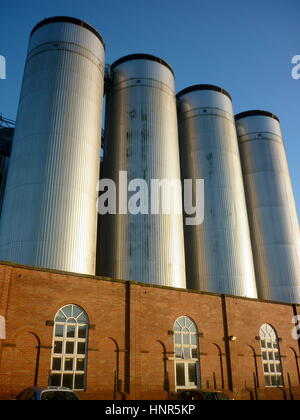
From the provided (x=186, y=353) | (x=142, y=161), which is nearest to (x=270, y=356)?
(x=186, y=353)

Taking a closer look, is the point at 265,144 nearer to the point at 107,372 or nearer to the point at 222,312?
the point at 222,312

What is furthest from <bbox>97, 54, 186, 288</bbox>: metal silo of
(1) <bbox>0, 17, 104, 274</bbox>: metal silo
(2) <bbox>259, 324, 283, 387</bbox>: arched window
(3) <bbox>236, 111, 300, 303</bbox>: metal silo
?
(3) <bbox>236, 111, 300, 303</bbox>: metal silo

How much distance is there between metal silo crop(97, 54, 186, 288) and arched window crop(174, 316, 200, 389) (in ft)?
19.4

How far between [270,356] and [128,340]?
1174 cm

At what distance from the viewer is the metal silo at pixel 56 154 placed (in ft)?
83.9

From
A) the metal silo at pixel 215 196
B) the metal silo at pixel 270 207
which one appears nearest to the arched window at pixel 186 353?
the metal silo at pixel 215 196

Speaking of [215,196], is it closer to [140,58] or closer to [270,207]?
[270,207]

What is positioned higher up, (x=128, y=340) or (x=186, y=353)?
(x=128, y=340)

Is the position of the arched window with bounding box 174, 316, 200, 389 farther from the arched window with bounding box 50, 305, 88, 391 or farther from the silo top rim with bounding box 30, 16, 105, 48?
the silo top rim with bounding box 30, 16, 105, 48

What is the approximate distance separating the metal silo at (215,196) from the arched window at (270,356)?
5.85m

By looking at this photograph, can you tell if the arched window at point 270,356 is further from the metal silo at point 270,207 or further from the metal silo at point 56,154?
the metal silo at point 56,154

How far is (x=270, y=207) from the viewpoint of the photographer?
39719 millimetres

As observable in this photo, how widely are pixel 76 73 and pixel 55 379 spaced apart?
926 inches

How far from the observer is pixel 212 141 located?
38.3 m
